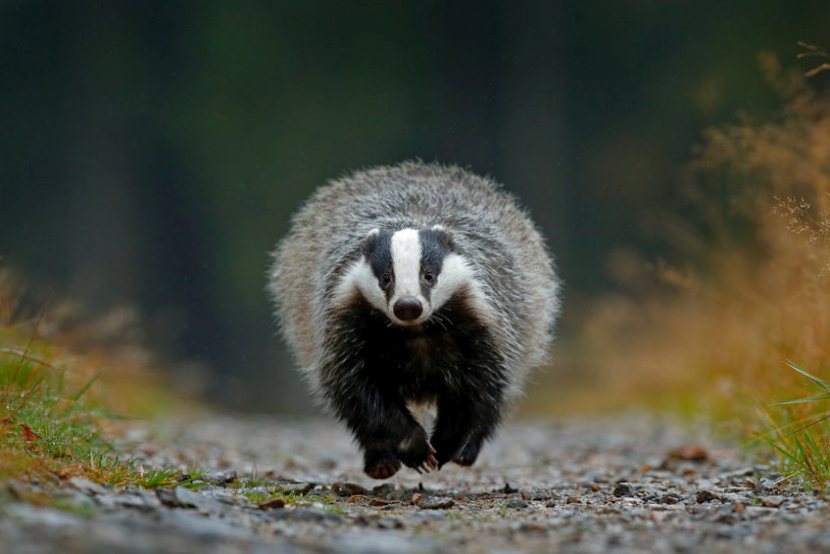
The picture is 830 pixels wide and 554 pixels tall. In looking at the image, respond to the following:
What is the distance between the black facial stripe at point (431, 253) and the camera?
4.54m

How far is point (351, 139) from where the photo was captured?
47.2ft

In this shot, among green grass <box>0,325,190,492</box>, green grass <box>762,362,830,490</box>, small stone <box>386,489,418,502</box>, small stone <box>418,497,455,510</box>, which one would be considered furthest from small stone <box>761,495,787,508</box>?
green grass <box>0,325,190,492</box>

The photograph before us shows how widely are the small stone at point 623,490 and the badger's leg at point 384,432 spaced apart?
2.41 ft

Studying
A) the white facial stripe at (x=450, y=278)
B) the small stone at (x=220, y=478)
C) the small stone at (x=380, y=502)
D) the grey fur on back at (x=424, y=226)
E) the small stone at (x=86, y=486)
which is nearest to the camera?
the small stone at (x=86, y=486)

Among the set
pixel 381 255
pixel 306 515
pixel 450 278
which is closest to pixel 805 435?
pixel 450 278

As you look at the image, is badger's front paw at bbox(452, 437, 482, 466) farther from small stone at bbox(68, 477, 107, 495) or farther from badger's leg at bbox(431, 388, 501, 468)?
small stone at bbox(68, 477, 107, 495)

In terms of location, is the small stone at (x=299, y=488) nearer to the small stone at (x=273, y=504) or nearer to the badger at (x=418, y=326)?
the badger at (x=418, y=326)

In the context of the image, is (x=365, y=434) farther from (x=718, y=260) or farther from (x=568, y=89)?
(x=568, y=89)

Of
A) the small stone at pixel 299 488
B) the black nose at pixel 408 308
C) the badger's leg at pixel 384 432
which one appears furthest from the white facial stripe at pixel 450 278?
the small stone at pixel 299 488

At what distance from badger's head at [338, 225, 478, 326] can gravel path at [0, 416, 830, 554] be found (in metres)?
0.71

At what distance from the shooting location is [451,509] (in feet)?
13.4

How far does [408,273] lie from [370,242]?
318mm

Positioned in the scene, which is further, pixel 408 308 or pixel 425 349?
pixel 425 349

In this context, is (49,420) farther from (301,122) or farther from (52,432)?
(301,122)
